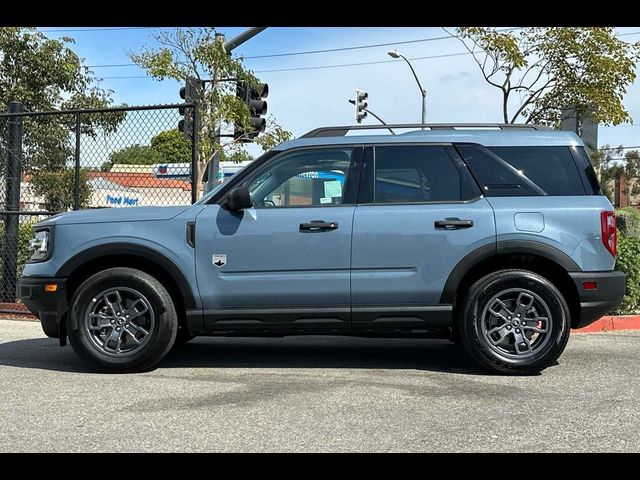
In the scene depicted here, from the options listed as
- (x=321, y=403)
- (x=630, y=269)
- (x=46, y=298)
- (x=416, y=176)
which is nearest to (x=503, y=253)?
(x=416, y=176)

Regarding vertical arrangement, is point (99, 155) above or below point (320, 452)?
above

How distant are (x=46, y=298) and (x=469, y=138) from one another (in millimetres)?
3753

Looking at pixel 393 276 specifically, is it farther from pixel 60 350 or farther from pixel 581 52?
pixel 581 52

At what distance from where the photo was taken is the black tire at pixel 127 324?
572cm

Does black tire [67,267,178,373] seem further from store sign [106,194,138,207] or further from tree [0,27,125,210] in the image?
tree [0,27,125,210]

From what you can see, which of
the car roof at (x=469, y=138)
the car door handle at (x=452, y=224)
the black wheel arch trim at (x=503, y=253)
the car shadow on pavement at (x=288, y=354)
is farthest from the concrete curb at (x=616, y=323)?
the car door handle at (x=452, y=224)

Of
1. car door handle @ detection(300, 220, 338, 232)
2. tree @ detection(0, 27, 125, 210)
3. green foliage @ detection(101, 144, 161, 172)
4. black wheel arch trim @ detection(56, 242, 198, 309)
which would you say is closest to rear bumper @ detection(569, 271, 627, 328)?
car door handle @ detection(300, 220, 338, 232)

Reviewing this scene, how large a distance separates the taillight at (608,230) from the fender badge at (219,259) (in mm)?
3006

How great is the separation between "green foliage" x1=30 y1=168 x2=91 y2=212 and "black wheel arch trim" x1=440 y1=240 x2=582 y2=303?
18.5 feet

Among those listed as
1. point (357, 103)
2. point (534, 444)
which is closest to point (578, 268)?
point (534, 444)

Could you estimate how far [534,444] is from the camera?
3959mm

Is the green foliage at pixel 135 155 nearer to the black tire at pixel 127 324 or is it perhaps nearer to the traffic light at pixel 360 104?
the black tire at pixel 127 324

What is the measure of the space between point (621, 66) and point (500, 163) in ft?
33.0

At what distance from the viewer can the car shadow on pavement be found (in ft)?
20.4
